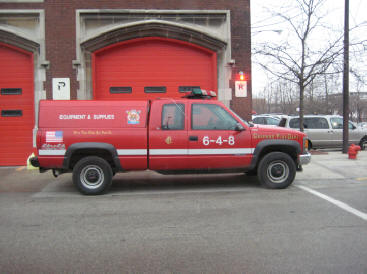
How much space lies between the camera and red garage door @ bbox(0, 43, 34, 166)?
434 inches

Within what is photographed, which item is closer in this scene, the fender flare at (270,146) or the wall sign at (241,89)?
the fender flare at (270,146)

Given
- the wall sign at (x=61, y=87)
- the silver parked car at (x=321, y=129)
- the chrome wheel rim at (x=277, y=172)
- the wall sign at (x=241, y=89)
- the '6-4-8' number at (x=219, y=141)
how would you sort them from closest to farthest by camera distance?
1. the '6-4-8' number at (x=219, y=141)
2. the chrome wheel rim at (x=277, y=172)
3. the wall sign at (x=61, y=87)
4. the wall sign at (x=241, y=89)
5. the silver parked car at (x=321, y=129)

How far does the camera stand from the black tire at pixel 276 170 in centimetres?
707

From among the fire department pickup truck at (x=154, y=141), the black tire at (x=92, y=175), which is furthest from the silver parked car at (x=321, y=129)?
the black tire at (x=92, y=175)

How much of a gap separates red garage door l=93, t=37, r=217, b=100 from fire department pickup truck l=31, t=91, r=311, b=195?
15.8 ft

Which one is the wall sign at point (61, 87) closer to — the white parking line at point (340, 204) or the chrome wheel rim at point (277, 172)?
the chrome wheel rim at point (277, 172)

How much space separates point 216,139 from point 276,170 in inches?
60.9

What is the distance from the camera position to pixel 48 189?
7.55m

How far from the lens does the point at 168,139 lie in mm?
6812

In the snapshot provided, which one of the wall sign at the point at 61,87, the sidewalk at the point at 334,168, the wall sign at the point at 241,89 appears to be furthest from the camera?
the wall sign at the point at 241,89

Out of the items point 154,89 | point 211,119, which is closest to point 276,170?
point 211,119

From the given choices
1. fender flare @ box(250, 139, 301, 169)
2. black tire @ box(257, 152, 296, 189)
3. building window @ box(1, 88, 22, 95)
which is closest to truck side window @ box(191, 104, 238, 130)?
fender flare @ box(250, 139, 301, 169)

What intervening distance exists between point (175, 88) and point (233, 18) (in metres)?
3.33

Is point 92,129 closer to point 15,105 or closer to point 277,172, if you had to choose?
point 277,172
